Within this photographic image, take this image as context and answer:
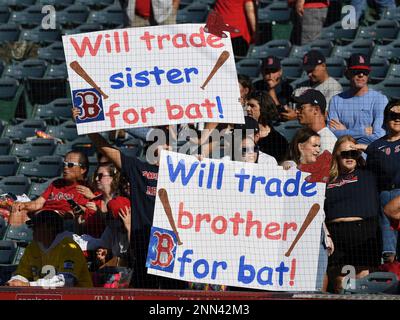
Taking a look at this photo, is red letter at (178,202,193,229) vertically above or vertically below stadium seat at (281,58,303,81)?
below

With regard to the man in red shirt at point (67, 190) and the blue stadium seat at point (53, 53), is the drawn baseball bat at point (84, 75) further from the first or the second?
the blue stadium seat at point (53, 53)

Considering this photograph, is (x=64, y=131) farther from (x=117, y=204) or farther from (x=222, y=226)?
(x=222, y=226)

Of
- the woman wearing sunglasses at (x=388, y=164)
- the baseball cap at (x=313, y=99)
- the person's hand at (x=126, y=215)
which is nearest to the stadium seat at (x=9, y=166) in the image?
the person's hand at (x=126, y=215)

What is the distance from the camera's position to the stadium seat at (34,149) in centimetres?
1262

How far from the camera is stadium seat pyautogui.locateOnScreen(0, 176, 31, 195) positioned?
11641mm

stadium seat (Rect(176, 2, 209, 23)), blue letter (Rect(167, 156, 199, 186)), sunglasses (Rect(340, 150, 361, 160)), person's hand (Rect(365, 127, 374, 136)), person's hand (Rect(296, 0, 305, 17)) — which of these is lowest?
blue letter (Rect(167, 156, 199, 186))

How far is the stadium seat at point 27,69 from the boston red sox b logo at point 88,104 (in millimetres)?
3896

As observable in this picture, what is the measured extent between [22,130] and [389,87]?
147 inches

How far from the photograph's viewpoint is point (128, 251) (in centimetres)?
1015

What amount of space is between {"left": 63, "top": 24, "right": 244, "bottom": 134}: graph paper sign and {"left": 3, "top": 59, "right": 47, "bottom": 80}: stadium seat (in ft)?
12.5

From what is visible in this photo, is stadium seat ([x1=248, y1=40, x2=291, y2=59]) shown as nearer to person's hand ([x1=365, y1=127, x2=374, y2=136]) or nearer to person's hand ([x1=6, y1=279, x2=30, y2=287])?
Answer: person's hand ([x1=365, y1=127, x2=374, y2=136])

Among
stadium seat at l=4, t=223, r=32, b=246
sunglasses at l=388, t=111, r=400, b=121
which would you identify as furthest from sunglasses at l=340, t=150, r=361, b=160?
stadium seat at l=4, t=223, r=32, b=246

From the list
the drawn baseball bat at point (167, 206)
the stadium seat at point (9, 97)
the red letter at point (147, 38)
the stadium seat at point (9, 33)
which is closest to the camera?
the drawn baseball bat at point (167, 206)
